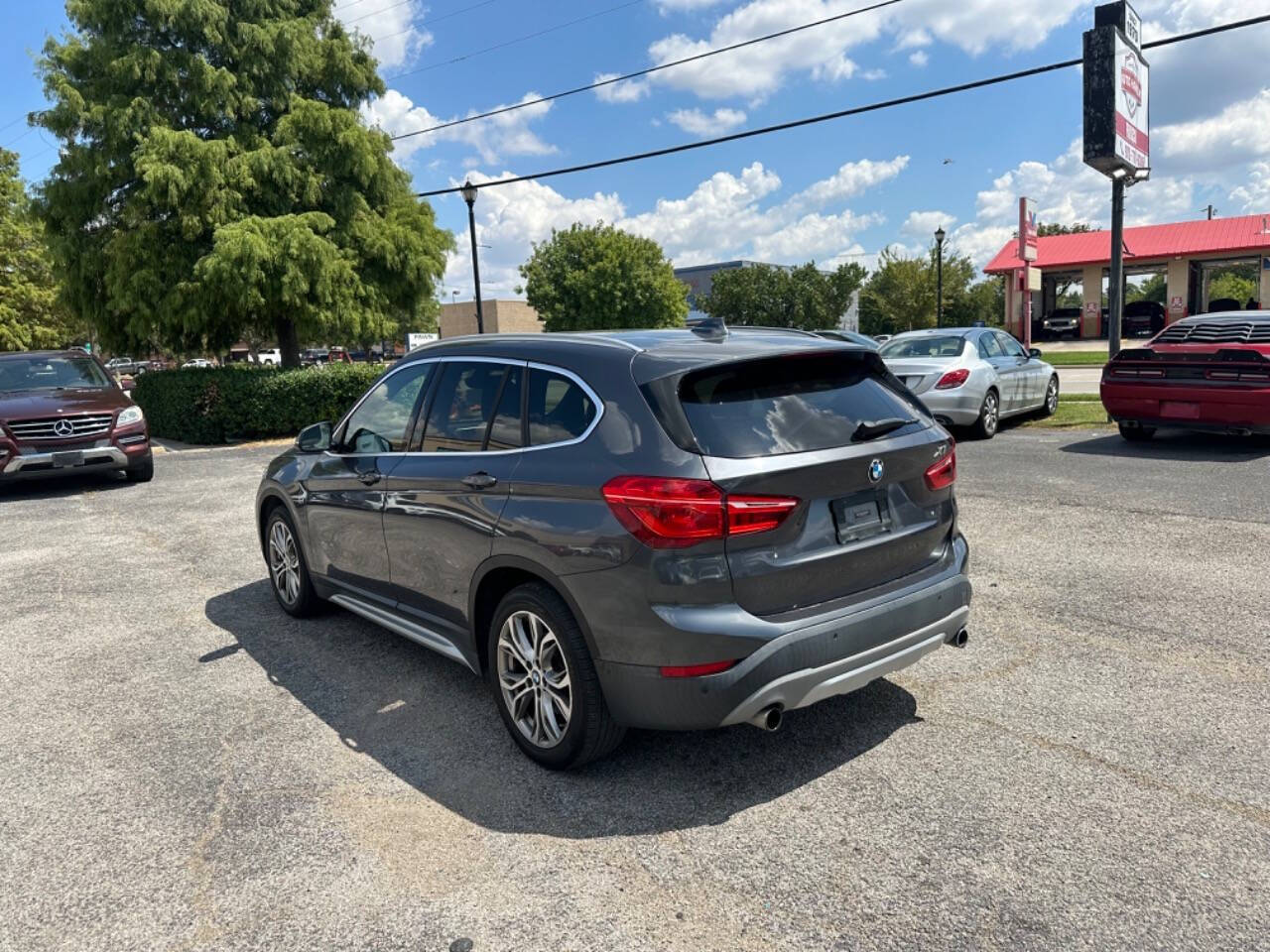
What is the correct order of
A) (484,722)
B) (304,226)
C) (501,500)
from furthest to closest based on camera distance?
(304,226) → (484,722) → (501,500)

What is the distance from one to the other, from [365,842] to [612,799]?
0.88 metres

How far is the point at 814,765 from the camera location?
3.57 meters

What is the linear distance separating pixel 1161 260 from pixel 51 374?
4786cm

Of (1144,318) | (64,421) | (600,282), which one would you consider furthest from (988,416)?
(600,282)

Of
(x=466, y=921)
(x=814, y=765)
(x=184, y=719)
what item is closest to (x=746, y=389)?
(x=814, y=765)

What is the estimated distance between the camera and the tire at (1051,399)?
47.2ft

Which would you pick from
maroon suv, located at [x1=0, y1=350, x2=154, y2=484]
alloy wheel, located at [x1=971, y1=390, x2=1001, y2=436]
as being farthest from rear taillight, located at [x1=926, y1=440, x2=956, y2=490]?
maroon suv, located at [x1=0, y1=350, x2=154, y2=484]

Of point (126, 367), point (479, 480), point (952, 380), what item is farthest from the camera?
point (126, 367)

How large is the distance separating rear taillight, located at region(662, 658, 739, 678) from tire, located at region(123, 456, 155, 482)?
1082 cm

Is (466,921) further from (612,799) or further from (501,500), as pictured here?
(501,500)

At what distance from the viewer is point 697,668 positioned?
312cm

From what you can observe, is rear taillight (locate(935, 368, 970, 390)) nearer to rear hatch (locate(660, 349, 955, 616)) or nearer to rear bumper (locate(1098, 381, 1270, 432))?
rear bumper (locate(1098, 381, 1270, 432))

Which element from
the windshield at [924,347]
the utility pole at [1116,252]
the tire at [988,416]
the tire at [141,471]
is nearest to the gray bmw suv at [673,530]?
the tire at [988,416]

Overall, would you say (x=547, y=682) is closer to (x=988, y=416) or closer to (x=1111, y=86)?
(x=988, y=416)
